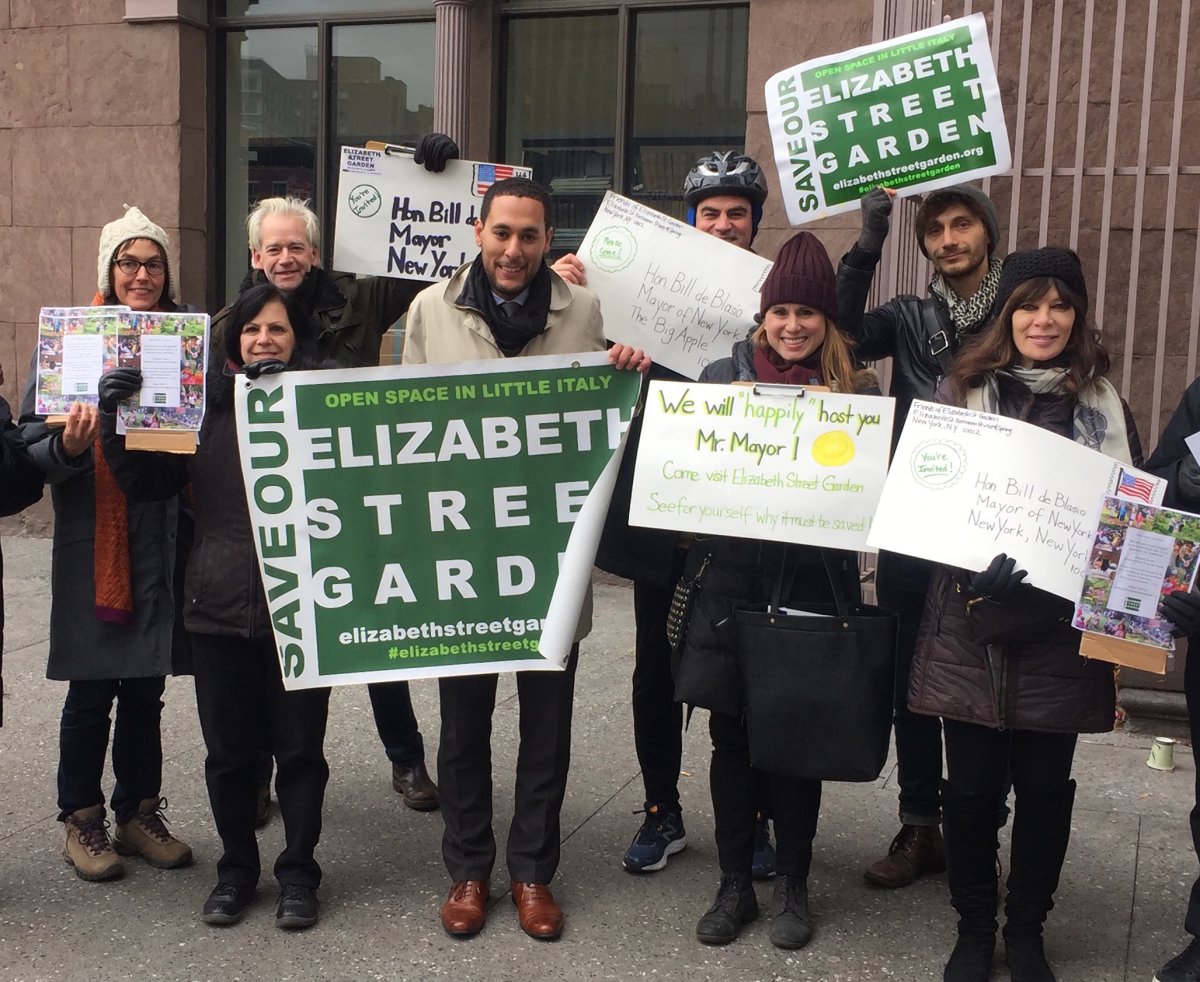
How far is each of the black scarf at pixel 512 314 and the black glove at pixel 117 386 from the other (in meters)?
0.89

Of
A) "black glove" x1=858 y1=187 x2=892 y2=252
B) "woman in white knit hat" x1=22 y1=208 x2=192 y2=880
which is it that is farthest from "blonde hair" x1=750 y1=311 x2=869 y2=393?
"woman in white knit hat" x1=22 y1=208 x2=192 y2=880

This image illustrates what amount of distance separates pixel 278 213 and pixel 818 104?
66.5 inches

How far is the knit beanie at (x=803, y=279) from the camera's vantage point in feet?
11.7

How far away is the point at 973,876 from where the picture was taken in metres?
3.45

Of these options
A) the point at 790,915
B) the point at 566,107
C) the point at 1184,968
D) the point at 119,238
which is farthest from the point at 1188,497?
the point at 566,107

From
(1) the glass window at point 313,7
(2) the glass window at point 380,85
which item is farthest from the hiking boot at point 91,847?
(1) the glass window at point 313,7

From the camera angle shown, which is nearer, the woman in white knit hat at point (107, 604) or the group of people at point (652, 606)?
the group of people at point (652, 606)

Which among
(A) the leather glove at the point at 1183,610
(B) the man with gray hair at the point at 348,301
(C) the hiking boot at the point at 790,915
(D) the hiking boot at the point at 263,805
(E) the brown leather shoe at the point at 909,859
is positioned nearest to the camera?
(A) the leather glove at the point at 1183,610

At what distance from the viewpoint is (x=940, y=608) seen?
11.3ft

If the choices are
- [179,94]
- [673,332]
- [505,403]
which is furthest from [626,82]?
[505,403]

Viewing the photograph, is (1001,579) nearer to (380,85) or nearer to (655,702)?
(655,702)

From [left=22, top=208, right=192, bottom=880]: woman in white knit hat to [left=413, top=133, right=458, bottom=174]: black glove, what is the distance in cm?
103

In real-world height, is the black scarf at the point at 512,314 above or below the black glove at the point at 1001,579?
above

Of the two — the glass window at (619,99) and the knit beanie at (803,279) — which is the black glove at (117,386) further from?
the glass window at (619,99)
